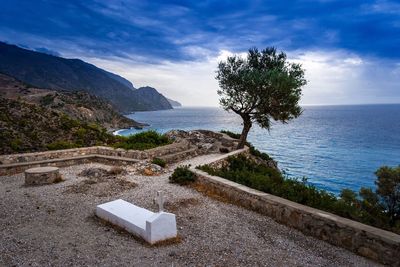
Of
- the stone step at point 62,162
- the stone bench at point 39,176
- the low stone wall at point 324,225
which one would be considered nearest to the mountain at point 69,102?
the stone step at point 62,162

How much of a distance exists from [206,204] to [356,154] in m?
56.8

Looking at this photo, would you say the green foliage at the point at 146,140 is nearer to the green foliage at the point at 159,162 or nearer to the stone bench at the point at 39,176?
the green foliage at the point at 159,162

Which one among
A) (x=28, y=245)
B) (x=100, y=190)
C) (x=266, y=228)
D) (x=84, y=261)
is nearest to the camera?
(x=84, y=261)

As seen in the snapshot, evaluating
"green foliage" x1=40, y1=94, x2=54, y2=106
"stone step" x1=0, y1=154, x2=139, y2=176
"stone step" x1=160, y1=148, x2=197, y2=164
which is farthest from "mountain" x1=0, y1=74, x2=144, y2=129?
"stone step" x1=160, y1=148, x2=197, y2=164

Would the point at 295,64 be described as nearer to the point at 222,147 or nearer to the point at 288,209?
the point at 222,147

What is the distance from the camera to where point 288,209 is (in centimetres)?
853

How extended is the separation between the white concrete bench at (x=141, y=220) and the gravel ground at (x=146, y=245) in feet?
0.74

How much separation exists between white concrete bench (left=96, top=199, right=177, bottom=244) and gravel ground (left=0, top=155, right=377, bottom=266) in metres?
0.22

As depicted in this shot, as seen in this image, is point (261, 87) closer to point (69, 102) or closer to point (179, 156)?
point (179, 156)

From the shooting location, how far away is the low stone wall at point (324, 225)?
257 inches

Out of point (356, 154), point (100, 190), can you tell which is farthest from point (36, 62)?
point (100, 190)

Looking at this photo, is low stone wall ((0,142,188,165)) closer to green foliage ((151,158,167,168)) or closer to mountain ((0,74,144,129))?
green foliage ((151,158,167,168))

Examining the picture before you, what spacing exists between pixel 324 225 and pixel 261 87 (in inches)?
577

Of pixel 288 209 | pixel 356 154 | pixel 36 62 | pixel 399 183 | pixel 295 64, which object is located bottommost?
pixel 356 154
